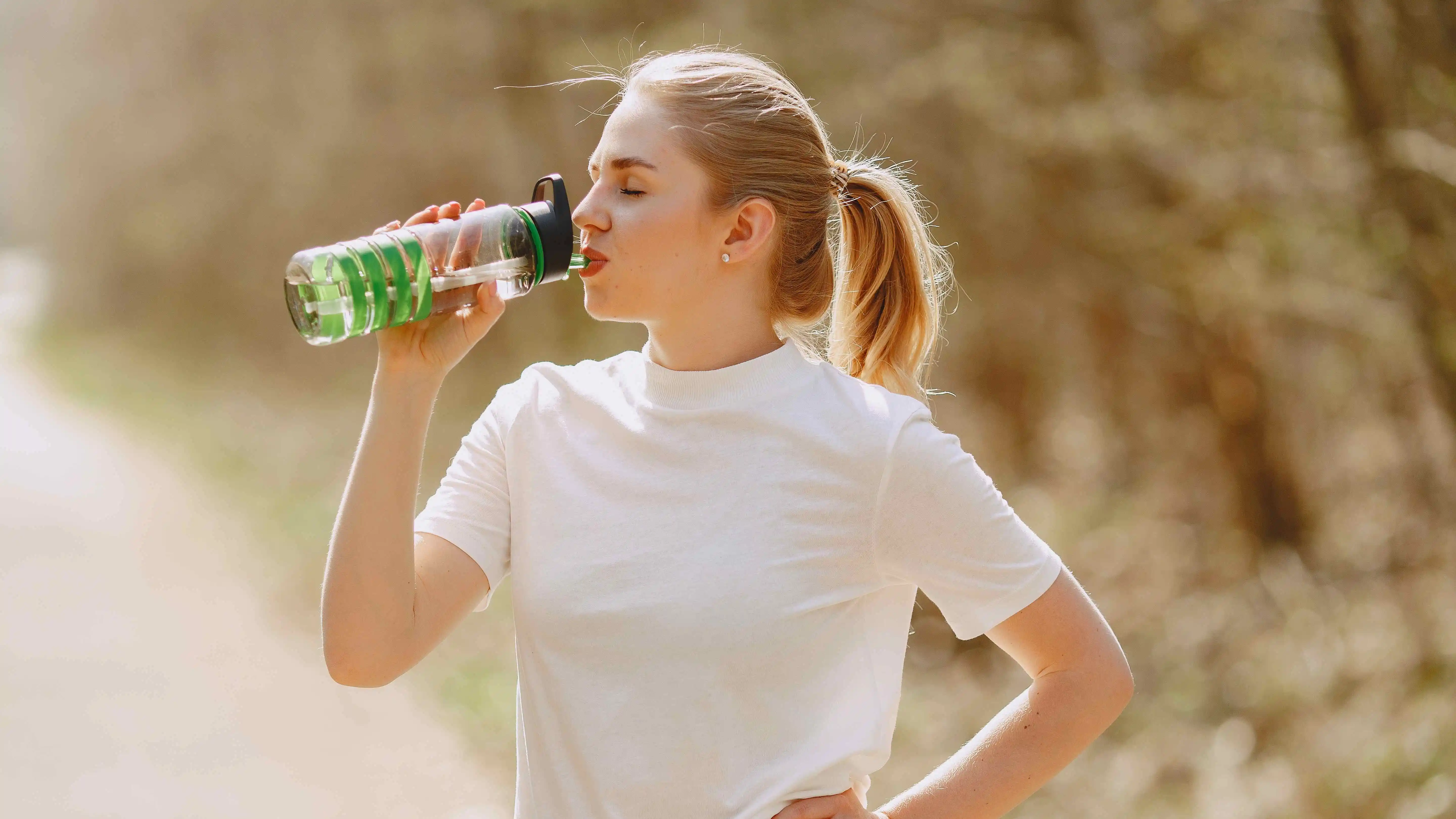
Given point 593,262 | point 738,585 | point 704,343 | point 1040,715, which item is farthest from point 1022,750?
point 593,262

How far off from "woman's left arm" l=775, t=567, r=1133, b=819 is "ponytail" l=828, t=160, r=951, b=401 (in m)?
0.34

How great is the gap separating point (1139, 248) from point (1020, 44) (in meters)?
0.85

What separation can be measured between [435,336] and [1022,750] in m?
0.75

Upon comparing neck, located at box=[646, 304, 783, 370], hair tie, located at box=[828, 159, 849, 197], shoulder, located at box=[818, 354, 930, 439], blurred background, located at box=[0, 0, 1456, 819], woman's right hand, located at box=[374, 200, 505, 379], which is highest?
hair tie, located at box=[828, 159, 849, 197]

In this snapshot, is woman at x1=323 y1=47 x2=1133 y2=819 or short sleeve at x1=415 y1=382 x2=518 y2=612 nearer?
woman at x1=323 y1=47 x2=1133 y2=819

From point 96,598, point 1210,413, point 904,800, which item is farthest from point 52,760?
point 1210,413

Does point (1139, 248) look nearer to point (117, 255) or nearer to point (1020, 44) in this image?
point (1020, 44)

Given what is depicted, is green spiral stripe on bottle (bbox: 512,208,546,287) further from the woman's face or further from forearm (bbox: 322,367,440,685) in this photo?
forearm (bbox: 322,367,440,685)

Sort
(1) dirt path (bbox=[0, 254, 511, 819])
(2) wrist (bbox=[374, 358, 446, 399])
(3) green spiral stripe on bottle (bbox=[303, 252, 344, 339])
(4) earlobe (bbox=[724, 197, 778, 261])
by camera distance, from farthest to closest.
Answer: (1) dirt path (bbox=[0, 254, 511, 819]), (4) earlobe (bbox=[724, 197, 778, 261]), (2) wrist (bbox=[374, 358, 446, 399]), (3) green spiral stripe on bottle (bbox=[303, 252, 344, 339])

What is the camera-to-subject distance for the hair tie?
153cm

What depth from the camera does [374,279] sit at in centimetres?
124

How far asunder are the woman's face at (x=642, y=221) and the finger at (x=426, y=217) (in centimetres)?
14

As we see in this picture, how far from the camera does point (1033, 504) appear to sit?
15.4ft

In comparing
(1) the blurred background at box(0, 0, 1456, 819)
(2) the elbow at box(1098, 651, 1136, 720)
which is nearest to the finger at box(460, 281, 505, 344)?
(2) the elbow at box(1098, 651, 1136, 720)
